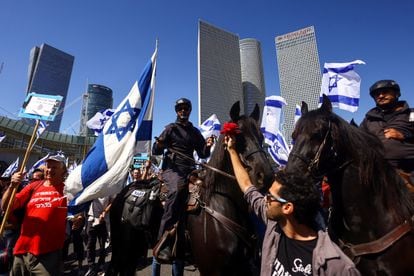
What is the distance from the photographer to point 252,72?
172875mm

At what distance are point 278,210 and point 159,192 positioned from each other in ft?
12.0

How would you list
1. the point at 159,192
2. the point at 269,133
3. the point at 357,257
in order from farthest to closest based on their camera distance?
the point at 269,133 → the point at 159,192 → the point at 357,257

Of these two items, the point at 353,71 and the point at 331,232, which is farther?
the point at 353,71

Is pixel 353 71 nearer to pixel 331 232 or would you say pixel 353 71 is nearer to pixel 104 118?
pixel 331 232

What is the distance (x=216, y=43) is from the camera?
459ft

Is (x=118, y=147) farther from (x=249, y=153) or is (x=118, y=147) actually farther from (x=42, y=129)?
(x=249, y=153)

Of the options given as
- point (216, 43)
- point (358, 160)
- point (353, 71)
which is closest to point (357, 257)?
point (358, 160)

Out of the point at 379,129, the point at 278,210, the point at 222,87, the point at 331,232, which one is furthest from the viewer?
the point at 222,87

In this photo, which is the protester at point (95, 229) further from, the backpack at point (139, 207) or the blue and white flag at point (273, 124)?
the blue and white flag at point (273, 124)

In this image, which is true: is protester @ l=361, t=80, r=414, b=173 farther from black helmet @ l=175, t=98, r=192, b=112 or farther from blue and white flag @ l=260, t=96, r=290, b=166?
blue and white flag @ l=260, t=96, r=290, b=166

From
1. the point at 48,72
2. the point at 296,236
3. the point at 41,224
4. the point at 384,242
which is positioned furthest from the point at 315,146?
the point at 48,72

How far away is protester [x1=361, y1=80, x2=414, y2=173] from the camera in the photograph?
10.3 ft

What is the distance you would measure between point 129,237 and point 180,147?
92.9 inches

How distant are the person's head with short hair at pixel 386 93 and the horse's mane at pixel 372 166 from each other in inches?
36.2
